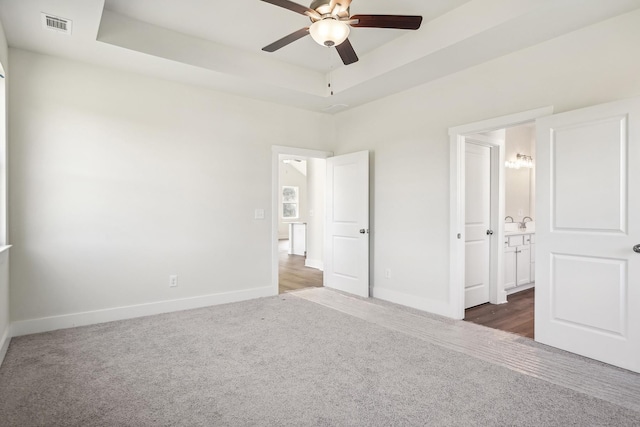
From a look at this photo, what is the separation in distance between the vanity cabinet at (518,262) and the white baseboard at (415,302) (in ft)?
4.76

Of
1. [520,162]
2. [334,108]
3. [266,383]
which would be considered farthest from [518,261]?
[266,383]

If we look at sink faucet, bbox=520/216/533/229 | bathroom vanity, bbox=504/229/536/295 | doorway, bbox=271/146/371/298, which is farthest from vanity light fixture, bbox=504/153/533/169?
doorway, bbox=271/146/371/298

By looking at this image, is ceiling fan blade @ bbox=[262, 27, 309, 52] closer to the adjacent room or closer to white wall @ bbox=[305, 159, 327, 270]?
the adjacent room

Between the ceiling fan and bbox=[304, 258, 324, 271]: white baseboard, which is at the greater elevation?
the ceiling fan

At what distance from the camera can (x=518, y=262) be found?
5.00m

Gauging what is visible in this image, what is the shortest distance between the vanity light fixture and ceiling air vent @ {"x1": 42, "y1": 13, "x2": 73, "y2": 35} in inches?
233

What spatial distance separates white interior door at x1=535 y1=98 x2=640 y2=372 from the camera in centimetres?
→ 256

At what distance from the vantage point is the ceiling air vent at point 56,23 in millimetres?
2709

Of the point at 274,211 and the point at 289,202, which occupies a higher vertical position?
the point at 289,202

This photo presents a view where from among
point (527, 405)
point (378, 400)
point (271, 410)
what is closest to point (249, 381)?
point (271, 410)

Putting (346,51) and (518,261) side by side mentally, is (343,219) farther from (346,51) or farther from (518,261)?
(346,51)

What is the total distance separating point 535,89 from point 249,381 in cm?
342

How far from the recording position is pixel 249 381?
2398 mm

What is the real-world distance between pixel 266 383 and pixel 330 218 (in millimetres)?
3228
